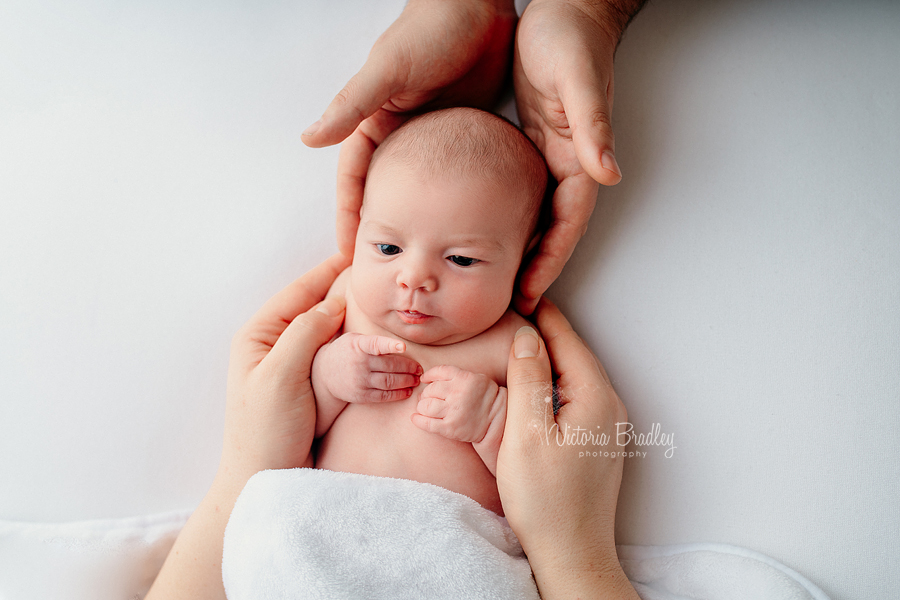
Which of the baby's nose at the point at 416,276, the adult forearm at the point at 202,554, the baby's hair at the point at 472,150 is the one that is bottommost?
the adult forearm at the point at 202,554

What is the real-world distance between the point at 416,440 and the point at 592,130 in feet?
2.76

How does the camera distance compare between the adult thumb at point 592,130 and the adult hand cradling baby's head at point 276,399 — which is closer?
the adult thumb at point 592,130

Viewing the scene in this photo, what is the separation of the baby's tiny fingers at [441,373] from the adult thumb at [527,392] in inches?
5.3

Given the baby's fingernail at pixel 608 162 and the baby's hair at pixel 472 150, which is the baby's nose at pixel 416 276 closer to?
the baby's hair at pixel 472 150

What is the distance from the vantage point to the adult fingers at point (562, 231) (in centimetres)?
147

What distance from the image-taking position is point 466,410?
1303 millimetres

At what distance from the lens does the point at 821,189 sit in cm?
157

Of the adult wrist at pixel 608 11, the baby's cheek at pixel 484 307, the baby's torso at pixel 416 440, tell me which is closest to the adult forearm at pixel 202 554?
the baby's torso at pixel 416 440

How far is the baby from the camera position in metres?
1.34

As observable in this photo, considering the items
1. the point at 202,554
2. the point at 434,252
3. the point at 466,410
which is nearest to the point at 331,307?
the point at 434,252

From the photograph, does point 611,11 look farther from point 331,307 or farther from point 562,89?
point 331,307

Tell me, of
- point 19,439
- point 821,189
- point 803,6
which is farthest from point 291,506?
point 803,6

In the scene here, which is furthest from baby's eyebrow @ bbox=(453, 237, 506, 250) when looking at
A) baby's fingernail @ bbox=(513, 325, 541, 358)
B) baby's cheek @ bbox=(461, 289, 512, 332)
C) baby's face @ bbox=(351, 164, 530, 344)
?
baby's fingernail @ bbox=(513, 325, 541, 358)

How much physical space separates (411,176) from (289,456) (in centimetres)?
77
